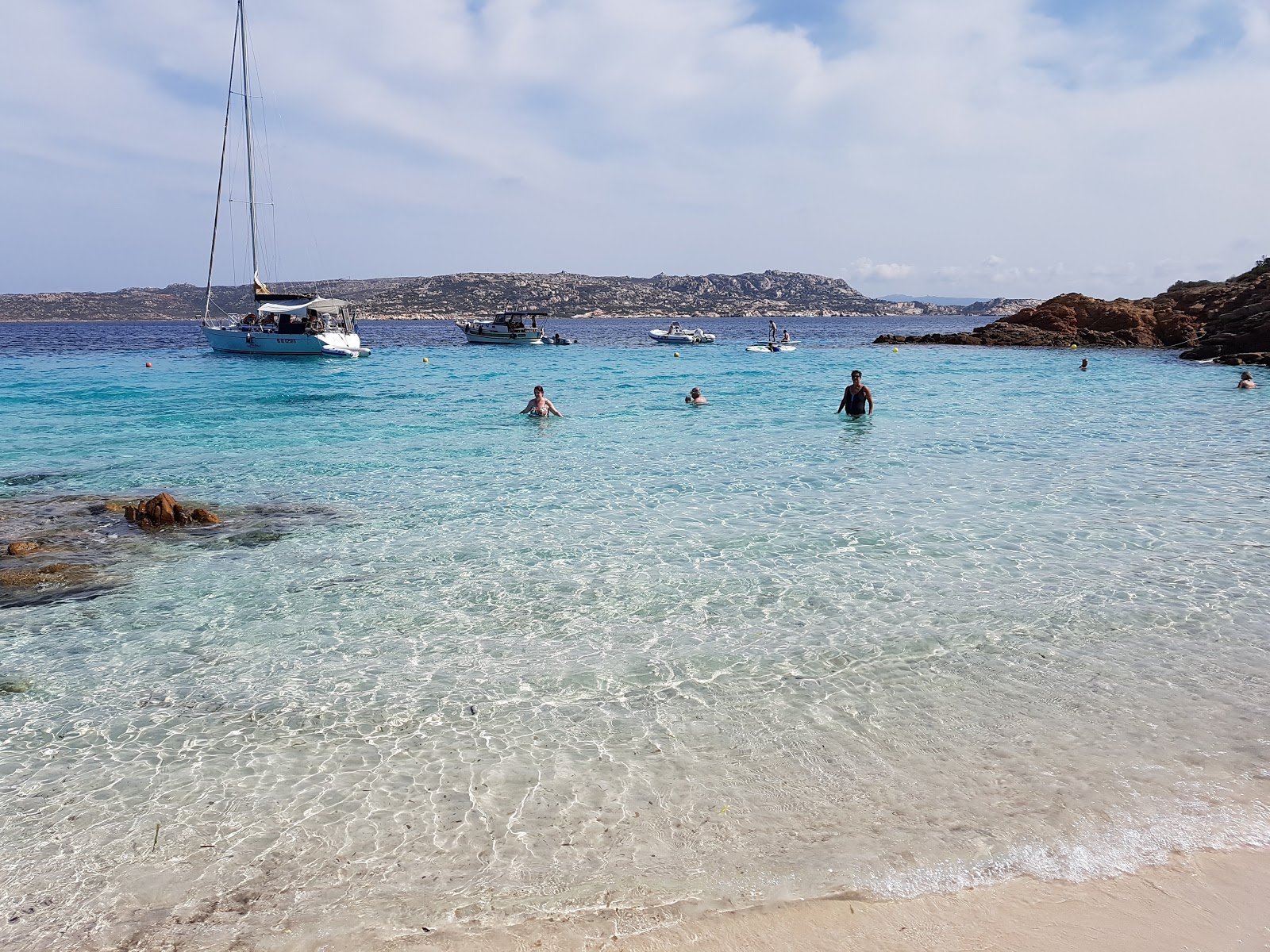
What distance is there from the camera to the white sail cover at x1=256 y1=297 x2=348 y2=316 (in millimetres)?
46906

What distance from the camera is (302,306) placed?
1861 inches

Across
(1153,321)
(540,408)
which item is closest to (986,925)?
(540,408)

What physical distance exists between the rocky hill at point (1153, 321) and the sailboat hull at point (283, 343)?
44775 millimetres

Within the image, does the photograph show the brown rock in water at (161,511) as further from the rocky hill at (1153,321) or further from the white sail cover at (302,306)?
the rocky hill at (1153,321)

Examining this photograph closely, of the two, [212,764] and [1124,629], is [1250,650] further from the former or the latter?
[212,764]

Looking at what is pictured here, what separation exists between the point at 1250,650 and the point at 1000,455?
10.0 metres

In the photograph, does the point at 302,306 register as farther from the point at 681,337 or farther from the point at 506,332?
the point at 681,337

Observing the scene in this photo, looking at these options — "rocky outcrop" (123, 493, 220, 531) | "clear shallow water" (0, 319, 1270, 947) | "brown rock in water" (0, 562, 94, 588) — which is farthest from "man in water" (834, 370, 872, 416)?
"brown rock in water" (0, 562, 94, 588)

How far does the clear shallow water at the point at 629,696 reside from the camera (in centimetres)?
429

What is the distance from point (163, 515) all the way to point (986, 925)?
11.1 meters

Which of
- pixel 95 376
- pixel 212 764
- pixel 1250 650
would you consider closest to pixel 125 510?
pixel 212 764

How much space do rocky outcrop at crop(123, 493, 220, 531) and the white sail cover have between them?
127 feet

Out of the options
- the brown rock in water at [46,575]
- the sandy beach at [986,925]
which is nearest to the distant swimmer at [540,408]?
the brown rock in water at [46,575]

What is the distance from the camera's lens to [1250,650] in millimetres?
6805
